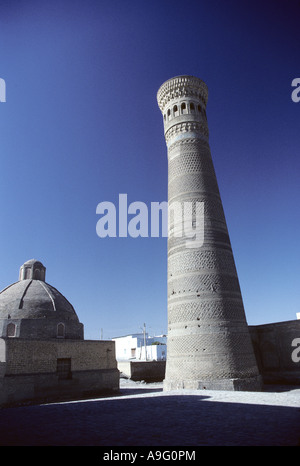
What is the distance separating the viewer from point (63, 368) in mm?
17266

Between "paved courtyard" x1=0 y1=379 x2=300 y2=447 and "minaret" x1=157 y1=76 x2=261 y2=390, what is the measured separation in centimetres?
301

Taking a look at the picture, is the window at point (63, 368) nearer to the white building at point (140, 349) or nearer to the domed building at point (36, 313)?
the domed building at point (36, 313)

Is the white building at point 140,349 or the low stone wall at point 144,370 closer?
the low stone wall at point 144,370

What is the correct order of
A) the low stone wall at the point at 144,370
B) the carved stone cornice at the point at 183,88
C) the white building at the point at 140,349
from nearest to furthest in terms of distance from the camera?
1. the carved stone cornice at the point at 183,88
2. the low stone wall at the point at 144,370
3. the white building at the point at 140,349

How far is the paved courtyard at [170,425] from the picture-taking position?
5.33 meters

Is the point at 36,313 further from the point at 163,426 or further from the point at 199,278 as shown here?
the point at 163,426

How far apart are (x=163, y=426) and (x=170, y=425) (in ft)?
0.51

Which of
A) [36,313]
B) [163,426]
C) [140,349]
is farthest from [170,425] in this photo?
[140,349]

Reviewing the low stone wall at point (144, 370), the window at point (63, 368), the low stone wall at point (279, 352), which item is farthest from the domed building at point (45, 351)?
the low stone wall at point (279, 352)

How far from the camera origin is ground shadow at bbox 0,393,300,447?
5.32 metres

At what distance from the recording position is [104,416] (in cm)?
800

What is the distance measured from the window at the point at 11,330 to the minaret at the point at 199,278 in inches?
345
